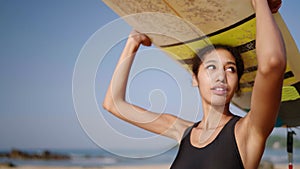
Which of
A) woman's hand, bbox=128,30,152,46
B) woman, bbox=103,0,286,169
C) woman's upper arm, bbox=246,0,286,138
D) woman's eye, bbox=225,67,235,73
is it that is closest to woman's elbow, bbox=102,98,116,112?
woman, bbox=103,0,286,169

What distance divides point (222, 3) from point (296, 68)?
4.34ft

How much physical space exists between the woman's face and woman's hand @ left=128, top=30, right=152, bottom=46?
11.1 inches

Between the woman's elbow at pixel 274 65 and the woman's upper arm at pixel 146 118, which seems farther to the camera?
the woman's upper arm at pixel 146 118

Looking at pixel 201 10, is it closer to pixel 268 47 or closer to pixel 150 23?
pixel 150 23

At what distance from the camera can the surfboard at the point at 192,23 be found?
1805 mm

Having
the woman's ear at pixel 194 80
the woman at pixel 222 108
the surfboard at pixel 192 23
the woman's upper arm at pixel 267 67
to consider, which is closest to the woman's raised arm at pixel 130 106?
the woman at pixel 222 108

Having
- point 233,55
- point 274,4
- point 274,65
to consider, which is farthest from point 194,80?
point 274,65

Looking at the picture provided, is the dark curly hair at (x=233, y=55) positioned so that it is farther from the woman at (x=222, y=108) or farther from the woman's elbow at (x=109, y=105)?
the woman's elbow at (x=109, y=105)

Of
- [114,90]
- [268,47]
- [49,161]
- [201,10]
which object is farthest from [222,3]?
[49,161]

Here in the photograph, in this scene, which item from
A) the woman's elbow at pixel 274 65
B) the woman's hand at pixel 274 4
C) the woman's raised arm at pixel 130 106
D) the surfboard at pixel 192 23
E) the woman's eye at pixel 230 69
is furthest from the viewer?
the surfboard at pixel 192 23

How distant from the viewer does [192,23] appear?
2.17 meters

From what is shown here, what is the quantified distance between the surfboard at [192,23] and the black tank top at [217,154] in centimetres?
64

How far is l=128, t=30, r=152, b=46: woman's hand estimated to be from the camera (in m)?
1.46

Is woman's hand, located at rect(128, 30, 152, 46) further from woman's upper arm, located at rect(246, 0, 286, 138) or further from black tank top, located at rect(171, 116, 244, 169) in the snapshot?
woman's upper arm, located at rect(246, 0, 286, 138)
